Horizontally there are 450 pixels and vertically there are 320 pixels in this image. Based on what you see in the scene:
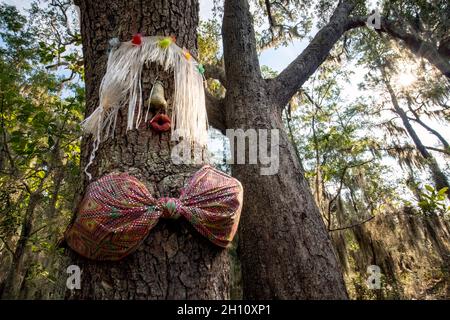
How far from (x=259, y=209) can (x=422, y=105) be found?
11.1 m

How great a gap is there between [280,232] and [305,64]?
7.45 feet

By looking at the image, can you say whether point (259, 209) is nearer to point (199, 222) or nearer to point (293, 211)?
point (293, 211)

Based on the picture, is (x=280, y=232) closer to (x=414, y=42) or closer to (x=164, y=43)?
(x=164, y=43)

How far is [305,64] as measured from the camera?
11.5ft

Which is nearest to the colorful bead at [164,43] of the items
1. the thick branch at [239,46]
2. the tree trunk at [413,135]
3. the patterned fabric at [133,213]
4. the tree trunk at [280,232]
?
the patterned fabric at [133,213]

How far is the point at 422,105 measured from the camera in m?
10.6

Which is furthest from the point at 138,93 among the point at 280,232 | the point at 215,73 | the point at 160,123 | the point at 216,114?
the point at 215,73

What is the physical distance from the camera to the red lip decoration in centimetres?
111

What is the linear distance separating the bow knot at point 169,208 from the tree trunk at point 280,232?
4.25 ft

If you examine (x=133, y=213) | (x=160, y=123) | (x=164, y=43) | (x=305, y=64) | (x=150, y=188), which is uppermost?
(x=305, y=64)

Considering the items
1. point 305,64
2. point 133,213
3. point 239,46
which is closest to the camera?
point 133,213

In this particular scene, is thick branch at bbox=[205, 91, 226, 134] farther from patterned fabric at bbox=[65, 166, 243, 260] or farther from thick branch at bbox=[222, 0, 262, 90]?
patterned fabric at bbox=[65, 166, 243, 260]

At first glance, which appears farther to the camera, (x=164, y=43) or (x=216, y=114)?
(x=216, y=114)
